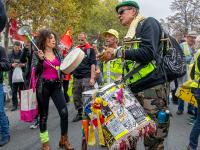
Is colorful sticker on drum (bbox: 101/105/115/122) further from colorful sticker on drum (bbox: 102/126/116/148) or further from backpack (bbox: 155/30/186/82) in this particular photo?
backpack (bbox: 155/30/186/82)

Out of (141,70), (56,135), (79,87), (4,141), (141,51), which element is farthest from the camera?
(79,87)

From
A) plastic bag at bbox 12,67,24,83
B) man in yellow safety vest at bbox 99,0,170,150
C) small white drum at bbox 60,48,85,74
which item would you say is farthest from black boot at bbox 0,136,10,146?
plastic bag at bbox 12,67,24,83

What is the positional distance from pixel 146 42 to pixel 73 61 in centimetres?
179

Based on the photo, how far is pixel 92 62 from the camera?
27.3 feet

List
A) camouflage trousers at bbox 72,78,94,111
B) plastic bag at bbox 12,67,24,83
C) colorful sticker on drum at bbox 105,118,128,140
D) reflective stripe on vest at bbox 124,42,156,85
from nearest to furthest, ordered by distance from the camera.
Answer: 1. colorful sticker on drum at bbox 105,118,128,140
2. reflective stripe on vest at bbox 124,42,156,85
3. camouflage trousers at bbox 72,78,94,111
4. plastic bag at bbox 12,67,24,83

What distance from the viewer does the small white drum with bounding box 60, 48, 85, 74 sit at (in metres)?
5.21

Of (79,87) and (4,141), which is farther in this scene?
(79,87)

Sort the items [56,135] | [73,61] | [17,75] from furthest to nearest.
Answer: [17,75], [56,135], [73,61]

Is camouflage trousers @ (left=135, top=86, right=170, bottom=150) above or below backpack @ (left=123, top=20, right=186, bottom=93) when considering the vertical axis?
below

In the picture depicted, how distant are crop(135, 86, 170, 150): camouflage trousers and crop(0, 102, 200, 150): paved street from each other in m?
1.61

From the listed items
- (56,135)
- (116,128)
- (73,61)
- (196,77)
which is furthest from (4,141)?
(116,128)

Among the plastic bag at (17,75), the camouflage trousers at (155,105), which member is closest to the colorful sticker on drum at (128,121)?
the camouflage trousers at (155,105)

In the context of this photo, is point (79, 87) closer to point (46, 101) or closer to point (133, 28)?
point (46, 101)

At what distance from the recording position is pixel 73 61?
5211mm
